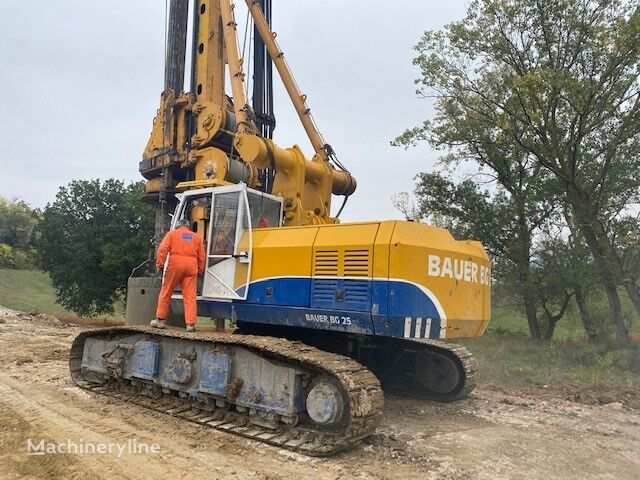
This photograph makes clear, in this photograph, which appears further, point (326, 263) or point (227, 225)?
point (227, 225)

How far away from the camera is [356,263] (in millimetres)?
5906

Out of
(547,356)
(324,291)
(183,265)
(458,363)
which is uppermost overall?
(183,265)

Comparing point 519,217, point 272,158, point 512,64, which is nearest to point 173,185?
point 272,158

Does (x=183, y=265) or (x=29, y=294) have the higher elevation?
(x=183, y=265)

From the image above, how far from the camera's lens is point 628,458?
5.68 metres

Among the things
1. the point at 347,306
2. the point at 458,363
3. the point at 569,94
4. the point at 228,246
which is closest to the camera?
the point at 347,306

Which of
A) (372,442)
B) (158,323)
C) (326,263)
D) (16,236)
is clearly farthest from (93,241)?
(16,236)

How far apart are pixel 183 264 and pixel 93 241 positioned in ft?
42.8

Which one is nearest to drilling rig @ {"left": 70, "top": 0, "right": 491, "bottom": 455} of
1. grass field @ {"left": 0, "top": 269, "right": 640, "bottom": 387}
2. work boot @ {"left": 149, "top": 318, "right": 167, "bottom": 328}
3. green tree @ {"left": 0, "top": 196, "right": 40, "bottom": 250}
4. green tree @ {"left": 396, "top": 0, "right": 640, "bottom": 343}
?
work boot @ {"left": 149, "top": 318, "right": 167, "bottom": 328}

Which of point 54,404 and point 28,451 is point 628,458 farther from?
point 54,404

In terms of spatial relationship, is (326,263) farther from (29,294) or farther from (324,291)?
(29,294)

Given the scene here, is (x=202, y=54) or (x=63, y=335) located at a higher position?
(x=202, y=54)

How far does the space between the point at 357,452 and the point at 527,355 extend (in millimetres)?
11196

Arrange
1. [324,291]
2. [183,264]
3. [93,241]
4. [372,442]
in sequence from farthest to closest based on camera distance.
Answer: [93,241], [183,264], [324,291], [372,442]
